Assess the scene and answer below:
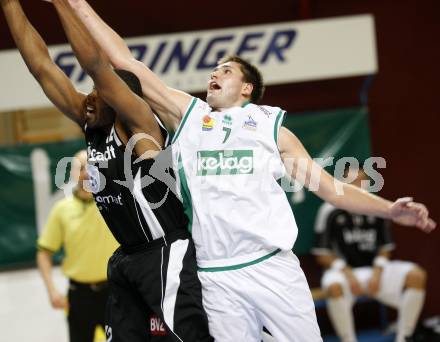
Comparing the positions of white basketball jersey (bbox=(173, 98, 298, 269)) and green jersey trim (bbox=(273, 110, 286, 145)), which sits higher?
green jersey trim (bbox=(273, 110, 286, 145))

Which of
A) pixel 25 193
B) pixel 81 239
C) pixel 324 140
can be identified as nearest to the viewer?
pixel 81 239

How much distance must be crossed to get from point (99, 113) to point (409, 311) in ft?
15.4

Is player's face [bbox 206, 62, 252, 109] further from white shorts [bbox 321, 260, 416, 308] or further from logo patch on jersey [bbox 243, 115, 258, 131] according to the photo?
white shorts [bbox 321, 260, 416, 308]

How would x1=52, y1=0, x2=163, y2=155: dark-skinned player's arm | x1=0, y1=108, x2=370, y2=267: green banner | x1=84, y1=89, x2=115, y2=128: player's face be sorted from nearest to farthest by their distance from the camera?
x1=52, y1=0, x2=163, y2=155: dark-skinned player's arm < x1=84, y1=89, x2=115, y2=128: player's face < x1=0, y1=108, x2=370, y2=267: green banner

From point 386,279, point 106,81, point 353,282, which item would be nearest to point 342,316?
point 353,282

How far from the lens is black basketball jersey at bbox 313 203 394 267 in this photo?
7586 millimetres

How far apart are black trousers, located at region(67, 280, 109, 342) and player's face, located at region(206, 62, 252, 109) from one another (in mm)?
2490

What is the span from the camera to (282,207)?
3750 millimetres

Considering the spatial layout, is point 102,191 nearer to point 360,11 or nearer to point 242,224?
point 242,224

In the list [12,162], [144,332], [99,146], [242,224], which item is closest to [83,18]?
[99,146]

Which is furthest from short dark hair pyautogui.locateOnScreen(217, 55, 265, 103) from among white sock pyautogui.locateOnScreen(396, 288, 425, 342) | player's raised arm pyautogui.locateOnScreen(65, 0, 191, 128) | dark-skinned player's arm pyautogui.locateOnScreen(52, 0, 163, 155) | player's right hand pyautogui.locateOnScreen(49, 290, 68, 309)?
white sock pyautogui.locateOnScreen(396, 288, 425, 342)

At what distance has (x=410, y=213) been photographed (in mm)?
3656

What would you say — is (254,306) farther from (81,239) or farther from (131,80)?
(81,239)

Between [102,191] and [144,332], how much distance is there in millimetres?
673
